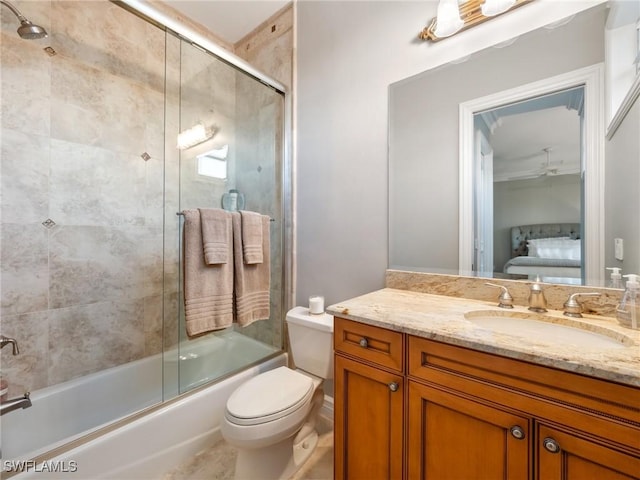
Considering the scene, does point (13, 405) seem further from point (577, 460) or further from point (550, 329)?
point (550, 329)

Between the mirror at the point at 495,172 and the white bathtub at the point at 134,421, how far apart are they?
119 cm

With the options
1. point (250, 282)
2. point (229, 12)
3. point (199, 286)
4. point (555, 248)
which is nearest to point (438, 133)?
point (555, 248)

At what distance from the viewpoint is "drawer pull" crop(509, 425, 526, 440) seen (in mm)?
646

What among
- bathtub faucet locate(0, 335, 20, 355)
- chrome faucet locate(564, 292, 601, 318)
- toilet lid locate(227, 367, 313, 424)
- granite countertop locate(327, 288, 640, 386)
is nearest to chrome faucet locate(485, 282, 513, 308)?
granite countertop locate(327, 288, 640, 386)

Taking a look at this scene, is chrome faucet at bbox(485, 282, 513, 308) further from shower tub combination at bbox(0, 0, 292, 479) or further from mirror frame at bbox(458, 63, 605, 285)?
shower tub combination at bbox(0, 0, 292, 479)

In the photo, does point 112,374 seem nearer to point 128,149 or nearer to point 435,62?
point 128,149

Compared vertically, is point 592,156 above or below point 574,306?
above

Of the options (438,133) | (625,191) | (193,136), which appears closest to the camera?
(625,191)

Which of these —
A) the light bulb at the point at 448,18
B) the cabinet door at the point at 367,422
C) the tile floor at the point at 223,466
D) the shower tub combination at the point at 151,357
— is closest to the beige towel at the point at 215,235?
the shower tub combination at the point at 151,357

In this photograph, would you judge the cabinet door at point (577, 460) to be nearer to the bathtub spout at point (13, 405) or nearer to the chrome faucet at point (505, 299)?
the chrome faucet at point (505, 299)

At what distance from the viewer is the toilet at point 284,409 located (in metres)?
1.07

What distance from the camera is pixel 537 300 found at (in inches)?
37.9

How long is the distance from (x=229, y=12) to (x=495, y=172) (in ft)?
6.85

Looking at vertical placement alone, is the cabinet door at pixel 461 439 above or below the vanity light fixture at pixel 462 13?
below
